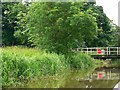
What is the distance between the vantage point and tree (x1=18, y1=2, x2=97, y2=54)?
1198 cm

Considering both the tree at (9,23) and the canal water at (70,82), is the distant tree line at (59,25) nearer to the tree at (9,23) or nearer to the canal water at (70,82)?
the canal water at (70,82)

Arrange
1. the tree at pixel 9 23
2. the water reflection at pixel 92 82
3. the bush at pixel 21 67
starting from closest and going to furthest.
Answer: the bush at pixel 21 67 → the water reflection at pixel 92 82 → the tree at pixel 9 23

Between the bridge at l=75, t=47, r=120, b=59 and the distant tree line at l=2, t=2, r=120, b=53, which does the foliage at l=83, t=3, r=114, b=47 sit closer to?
the bridge at l=75, t=47, r=120, b=59

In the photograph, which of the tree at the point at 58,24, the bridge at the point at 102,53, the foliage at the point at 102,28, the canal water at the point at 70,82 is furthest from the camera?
the foliage at the point at 102,28

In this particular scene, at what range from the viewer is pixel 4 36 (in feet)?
66.6

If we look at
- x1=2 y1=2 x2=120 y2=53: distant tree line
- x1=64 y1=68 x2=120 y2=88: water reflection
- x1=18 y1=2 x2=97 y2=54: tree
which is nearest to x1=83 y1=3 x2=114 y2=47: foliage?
x1=2 y1=2 x2=120 y2=53: distant tree line

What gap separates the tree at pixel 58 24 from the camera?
12.0 m

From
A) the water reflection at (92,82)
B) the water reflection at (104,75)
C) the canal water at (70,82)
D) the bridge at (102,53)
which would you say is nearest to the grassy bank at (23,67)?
the canal water at (70,82)

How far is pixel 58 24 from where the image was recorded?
12.1m

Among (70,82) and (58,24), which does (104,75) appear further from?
(70,82)

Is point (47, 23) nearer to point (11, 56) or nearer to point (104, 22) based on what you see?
point (11, 56)

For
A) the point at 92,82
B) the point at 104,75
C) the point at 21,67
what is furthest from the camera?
the point at 104,75

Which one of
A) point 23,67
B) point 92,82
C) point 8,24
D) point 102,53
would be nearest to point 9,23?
point 8,24

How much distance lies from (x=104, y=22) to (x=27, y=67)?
53.3 feet
